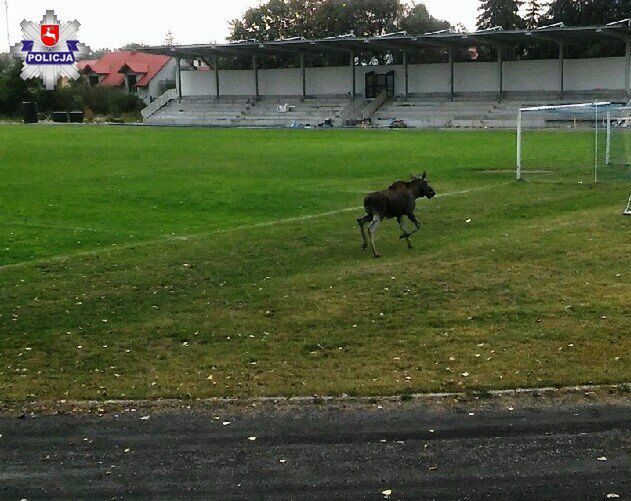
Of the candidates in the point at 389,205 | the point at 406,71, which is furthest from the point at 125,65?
the point at 389,205

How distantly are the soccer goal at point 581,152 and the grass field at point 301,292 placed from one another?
2.44 meters

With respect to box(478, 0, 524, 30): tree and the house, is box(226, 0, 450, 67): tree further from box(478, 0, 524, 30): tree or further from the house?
the house

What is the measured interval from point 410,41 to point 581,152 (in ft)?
137

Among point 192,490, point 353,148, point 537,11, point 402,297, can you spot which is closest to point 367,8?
point 537,11

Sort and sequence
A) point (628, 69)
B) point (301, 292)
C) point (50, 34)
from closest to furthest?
point (301, 292)
point (628, 69)
point (50, 34)

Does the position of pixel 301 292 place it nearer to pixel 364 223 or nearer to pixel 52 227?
pixel 364 223

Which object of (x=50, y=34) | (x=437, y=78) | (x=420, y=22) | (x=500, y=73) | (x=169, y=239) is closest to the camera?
(x=169, y=239)

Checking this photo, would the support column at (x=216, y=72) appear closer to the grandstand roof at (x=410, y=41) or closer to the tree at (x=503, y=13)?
the grandstand roof at (x=410, y=41)

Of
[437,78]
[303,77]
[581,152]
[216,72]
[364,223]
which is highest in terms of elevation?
[216,72]

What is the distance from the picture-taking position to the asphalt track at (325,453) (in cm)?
737

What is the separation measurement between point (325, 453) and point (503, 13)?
331ft

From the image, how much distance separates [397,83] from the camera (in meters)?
91.1

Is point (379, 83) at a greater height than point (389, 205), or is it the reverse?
point (379, 83)

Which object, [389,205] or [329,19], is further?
[329,19]
